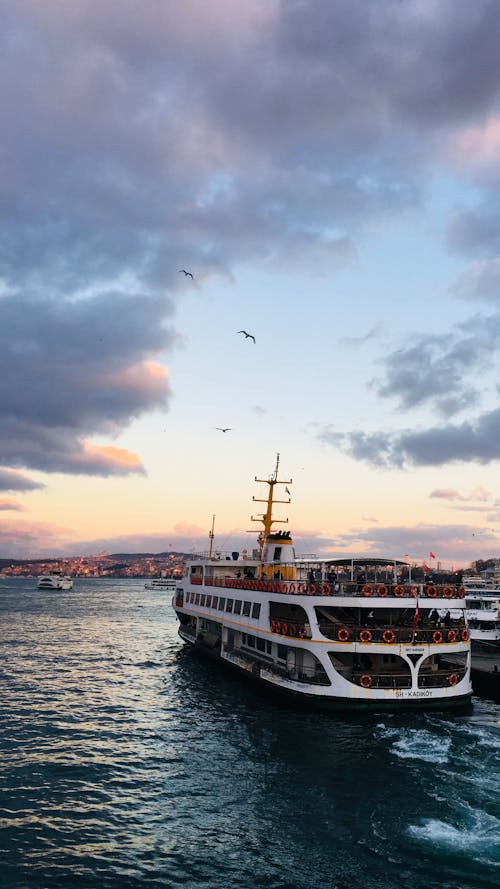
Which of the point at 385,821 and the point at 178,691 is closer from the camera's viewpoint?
the point at 385,821

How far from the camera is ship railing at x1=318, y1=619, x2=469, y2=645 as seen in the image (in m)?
31.0

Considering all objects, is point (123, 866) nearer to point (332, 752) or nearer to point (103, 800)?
point (103, 800)

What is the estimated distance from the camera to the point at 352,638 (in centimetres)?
3122

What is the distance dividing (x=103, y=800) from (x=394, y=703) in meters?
15.7

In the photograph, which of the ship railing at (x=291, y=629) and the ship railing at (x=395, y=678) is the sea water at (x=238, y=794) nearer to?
the ship railing at (x=395, y=678)

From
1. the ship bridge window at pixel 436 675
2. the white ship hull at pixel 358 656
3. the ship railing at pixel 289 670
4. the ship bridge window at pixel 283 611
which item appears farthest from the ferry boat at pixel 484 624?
the ship railing at pixel 289 670

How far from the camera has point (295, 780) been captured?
74.2 ft

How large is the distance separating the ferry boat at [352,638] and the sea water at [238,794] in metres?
1.38

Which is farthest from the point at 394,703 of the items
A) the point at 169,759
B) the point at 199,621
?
the point at 199,621

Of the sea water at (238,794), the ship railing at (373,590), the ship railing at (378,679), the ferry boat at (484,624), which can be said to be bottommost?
the sea water at (238,794)

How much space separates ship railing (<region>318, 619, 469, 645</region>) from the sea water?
3.75 meters

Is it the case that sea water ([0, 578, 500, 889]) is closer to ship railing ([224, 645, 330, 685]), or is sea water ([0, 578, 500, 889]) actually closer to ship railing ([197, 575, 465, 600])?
ship railing ([224, 645, 330, 685])

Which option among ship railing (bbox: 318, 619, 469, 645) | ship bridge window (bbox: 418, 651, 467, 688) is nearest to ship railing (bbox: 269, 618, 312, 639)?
ship railing (bbox: 318, 619, 469, 645)

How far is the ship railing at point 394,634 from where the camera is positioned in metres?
31.0
